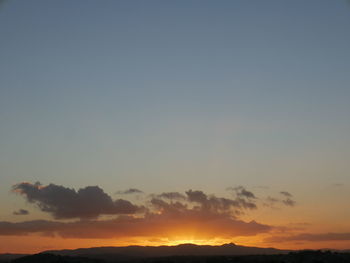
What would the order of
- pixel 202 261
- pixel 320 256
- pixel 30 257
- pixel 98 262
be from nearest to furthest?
pixel 320 256, pixel 202 261, pixel 98 262, pixel 30 257

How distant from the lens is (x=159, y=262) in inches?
3054

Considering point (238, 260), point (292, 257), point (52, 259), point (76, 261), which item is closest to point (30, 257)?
point (52, 259)

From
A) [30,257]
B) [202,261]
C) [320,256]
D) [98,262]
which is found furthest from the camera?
[30,257]

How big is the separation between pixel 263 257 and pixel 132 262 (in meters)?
23.7

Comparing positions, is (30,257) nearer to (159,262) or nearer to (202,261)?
(159,262)

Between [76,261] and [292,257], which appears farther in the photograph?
[76,261]

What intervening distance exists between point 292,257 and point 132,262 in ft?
95.3

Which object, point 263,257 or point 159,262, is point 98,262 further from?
point 263,257

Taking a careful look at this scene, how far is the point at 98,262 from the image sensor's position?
273ft

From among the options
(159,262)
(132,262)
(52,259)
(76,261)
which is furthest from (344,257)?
(52,259)

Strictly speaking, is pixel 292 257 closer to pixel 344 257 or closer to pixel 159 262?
pixel 344 257

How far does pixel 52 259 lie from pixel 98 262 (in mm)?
8415

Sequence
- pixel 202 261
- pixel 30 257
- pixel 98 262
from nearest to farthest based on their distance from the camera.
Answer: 1. pixel 202 261
2. pixel 98 262
3. pixel 30 257

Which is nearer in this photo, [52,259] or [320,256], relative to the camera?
[320,256]
